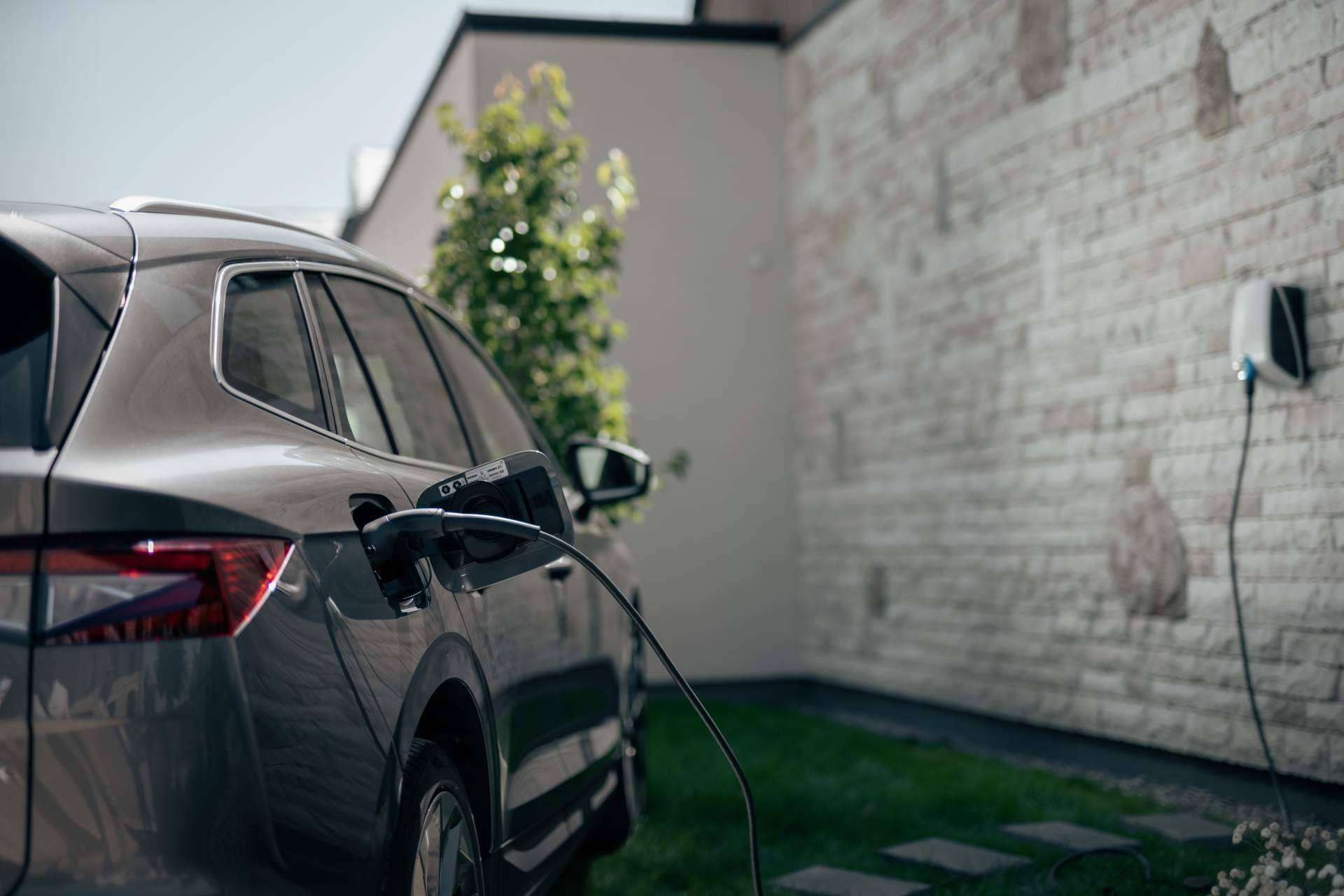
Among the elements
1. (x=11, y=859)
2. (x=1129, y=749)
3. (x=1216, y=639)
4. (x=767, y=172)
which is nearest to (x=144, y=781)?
(x=11, y=859)

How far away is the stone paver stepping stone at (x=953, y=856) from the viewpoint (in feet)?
12.7

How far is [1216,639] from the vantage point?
491 centimetres

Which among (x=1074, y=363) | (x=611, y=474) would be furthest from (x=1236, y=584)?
(x=611, y=474)

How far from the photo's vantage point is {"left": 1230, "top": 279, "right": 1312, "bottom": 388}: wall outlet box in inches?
170

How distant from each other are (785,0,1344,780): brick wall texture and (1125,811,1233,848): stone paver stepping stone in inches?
15.2

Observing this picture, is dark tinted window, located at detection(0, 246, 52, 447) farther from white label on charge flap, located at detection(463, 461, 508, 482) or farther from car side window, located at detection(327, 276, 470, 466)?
car side window, located at detection(327, 276, 470, 466)

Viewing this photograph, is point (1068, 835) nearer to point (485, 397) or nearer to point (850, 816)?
point (850, 816)

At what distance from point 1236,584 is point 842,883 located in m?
1.91

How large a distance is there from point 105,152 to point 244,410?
5775mm

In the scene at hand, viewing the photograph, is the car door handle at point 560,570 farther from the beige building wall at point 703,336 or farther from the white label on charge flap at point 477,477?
the beige building wall at point 703,336

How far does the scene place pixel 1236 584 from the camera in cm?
464

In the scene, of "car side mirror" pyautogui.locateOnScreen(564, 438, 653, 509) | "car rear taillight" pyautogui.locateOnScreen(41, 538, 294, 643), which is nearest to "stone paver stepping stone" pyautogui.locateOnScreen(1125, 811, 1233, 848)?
"car side mirror" pyautogui.locateOnScreen(564, 438, 653, 509)

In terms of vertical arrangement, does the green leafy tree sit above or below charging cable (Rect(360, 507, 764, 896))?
above

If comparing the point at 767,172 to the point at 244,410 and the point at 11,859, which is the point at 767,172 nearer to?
the point at 244,410
